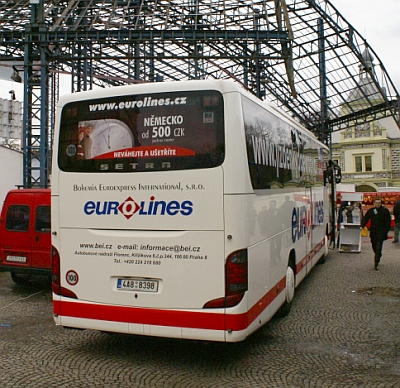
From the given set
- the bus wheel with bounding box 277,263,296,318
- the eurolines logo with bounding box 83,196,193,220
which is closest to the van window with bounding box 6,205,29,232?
the eurolines logo with bounding box 83,196,193,220

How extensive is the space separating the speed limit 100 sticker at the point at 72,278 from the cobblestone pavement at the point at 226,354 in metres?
0.90

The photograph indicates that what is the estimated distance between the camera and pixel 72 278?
5.83 meters

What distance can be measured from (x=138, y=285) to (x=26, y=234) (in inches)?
206

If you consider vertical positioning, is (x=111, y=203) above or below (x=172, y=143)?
below

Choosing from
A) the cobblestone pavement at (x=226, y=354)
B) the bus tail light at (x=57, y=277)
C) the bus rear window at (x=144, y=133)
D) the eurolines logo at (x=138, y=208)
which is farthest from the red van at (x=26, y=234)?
the eurolines logo at (x=138, y=208)

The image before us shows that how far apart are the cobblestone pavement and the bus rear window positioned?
222 centimetres

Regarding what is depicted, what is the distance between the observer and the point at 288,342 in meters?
6.39

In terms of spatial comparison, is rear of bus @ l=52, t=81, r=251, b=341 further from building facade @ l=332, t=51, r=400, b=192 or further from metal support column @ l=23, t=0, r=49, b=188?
building facade @ l=332, t=51, r=400, b=192

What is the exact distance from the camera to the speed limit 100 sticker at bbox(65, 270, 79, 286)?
580 centimetres

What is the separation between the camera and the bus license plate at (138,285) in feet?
17.9

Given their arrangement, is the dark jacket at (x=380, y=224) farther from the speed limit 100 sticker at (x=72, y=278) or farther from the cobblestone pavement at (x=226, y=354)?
the speed limit 100 sticker at (x=72, y=278)

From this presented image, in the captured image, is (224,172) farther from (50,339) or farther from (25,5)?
(25,5)

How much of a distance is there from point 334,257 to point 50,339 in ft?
33.9

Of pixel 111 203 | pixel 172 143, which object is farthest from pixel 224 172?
pixel 111 203
